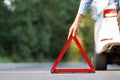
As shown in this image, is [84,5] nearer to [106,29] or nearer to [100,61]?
[106,29]

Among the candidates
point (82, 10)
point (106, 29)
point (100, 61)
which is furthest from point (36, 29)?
point (82, 10)

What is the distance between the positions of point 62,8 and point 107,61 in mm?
47527

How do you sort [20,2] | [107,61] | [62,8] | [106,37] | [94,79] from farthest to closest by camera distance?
[62,8]
[20,2]
[107,61]
[106,37]
[94,79]

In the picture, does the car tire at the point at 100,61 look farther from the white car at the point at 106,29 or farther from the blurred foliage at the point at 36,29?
the blurred foliage at the point at 36,29

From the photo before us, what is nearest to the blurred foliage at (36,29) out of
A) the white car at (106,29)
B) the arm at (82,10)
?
the white car at (106,29)

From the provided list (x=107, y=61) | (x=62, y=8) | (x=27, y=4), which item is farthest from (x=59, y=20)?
(x=107, y=61)

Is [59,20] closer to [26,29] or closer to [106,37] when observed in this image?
[26,29]

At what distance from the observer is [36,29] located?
5441 cm

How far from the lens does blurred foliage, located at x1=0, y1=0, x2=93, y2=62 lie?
158ft

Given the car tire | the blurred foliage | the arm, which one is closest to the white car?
the car tire

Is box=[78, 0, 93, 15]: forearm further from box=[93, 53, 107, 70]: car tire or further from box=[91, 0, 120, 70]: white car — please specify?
box=[93, 53, 107, 70]: car tire

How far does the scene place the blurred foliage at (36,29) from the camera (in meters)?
48.2

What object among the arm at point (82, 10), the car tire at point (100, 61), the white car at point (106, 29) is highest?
the arm at point (82, 10)

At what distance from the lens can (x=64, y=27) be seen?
6231 cm
